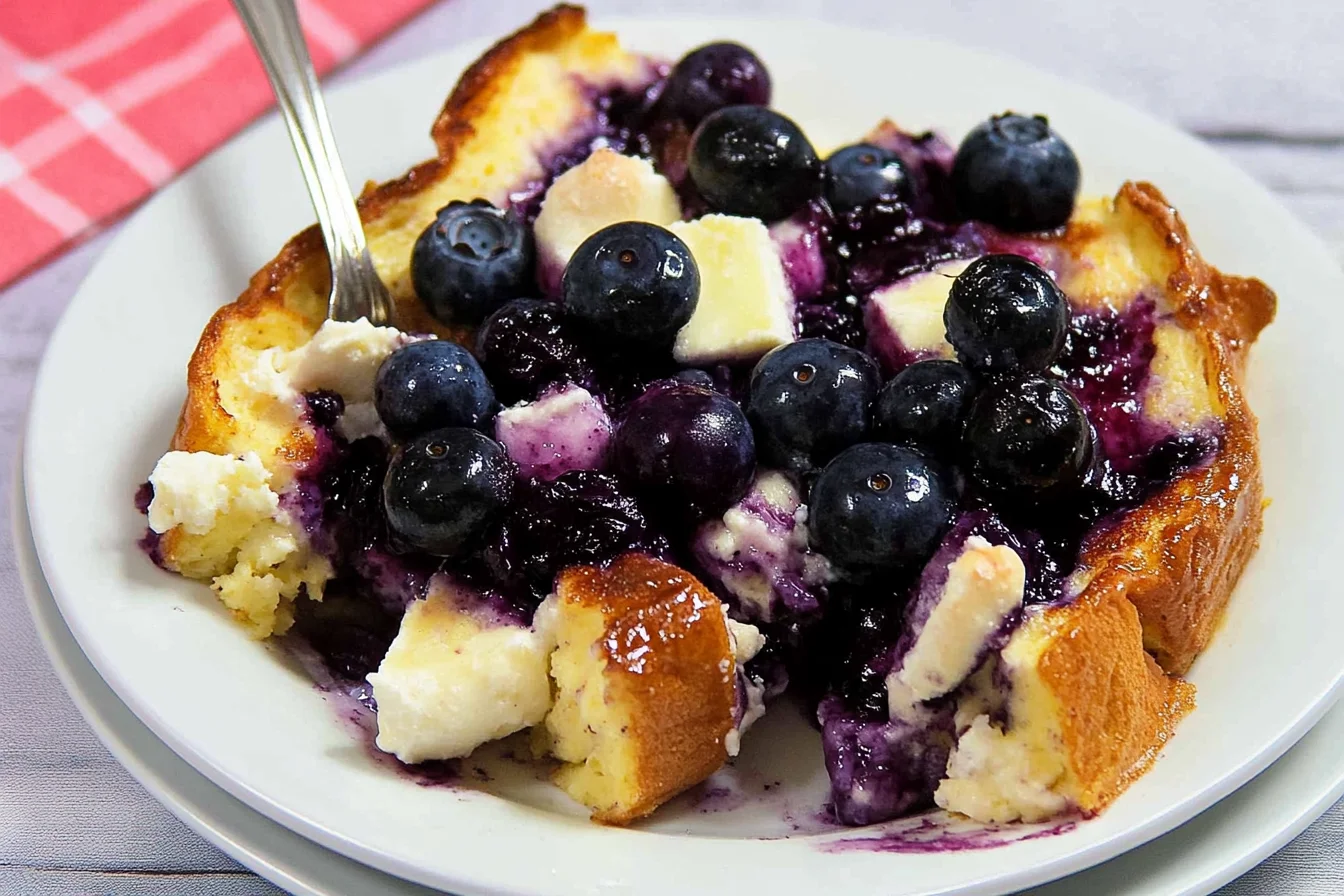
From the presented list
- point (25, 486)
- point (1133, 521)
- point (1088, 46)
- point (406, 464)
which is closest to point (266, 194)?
point (25, 486)

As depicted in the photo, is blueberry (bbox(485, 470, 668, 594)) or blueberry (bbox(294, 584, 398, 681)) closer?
blueberry (bbox(485, 470, 668, 594))

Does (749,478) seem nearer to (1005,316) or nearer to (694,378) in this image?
(694,378)

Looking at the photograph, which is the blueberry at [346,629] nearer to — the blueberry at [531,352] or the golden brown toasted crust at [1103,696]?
the blueberry at [531,352]

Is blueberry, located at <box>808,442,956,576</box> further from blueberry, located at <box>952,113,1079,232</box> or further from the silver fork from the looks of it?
the silver fork

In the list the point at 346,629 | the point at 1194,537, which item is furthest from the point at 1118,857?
the point at 346,629

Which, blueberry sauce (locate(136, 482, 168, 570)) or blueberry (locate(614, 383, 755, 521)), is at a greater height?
blueberry (locate(614, 383, 755, 521))

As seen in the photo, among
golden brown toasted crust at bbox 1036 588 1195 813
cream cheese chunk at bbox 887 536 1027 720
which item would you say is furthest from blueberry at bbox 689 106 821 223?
golden brown toasted crust at bbox 1036 588 1195 813

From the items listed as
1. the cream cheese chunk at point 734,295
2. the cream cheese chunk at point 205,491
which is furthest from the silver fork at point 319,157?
the cream cheese chunk at point 734,295
